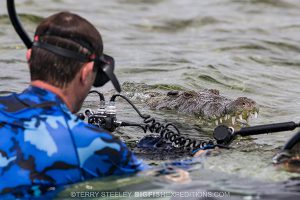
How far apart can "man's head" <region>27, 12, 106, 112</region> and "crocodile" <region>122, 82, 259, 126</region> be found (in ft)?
14.3

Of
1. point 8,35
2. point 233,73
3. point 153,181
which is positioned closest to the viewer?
point 153,181

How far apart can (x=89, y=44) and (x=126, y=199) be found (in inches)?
38.3

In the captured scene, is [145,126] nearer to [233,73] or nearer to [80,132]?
[80,132]

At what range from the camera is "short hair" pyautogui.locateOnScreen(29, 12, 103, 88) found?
3809 mm

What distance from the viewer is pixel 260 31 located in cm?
1673

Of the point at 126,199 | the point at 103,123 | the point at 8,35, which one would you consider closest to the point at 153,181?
the point at 126,199

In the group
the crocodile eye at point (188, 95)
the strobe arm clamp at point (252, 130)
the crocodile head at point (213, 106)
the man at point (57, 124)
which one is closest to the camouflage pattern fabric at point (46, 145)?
the man at point (57, 124)

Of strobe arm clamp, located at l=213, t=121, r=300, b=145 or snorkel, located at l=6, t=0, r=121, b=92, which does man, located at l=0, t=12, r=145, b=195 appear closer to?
snorkel, located at l=6, t=0, r=121, b=92

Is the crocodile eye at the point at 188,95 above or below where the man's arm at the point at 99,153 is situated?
below

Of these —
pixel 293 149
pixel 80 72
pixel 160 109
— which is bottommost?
pixel 160 109

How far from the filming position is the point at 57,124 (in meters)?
3.75

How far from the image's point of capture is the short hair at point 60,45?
12.5 feet

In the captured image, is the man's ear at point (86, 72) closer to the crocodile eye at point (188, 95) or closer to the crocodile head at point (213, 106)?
the crocodile head at point (213, 106)

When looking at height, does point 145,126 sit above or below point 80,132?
below
